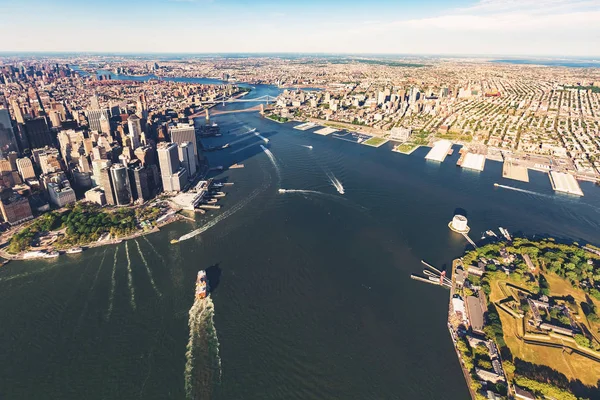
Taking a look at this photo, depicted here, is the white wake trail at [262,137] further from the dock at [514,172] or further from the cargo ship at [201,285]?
the cargo ship at [201,285]

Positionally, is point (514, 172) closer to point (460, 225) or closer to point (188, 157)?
point (460, 225)

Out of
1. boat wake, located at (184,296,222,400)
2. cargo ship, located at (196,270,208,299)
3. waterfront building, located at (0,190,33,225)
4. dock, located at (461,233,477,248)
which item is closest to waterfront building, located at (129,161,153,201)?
waterfront building, located at (0,190,33,225)

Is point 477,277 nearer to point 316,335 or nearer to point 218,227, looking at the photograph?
point 316,335

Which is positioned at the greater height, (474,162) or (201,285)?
(474,162)

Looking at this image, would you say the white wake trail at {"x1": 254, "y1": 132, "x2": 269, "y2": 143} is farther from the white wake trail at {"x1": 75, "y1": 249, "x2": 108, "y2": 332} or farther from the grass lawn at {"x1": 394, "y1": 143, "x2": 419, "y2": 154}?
the white wake trail at {"x1": 75, "y1": 249, "x2": 108, "y2": 332}

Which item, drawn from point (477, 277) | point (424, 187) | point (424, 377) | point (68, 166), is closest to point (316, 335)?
point (424, 377)

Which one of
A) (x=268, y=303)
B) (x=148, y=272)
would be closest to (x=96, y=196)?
(x=148, y=272)
